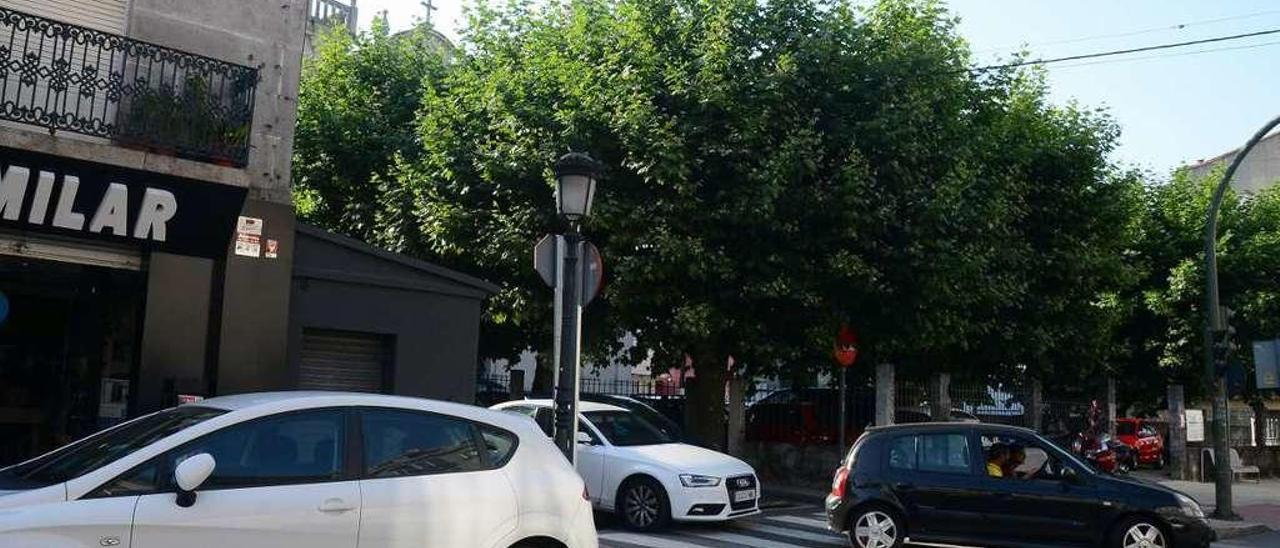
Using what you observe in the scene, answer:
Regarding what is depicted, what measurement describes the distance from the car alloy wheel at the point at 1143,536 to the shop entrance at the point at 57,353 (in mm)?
10232

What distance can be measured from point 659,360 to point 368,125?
7.42 m

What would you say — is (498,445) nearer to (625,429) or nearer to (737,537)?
(737,537)

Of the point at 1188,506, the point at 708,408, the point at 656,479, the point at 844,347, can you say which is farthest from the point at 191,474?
the point at 708,408

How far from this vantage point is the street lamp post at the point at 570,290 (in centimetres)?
1025

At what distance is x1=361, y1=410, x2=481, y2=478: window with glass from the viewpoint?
643 centimetres

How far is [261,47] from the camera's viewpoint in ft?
39.3

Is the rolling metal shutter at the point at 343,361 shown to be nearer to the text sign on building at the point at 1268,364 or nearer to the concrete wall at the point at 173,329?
the concrete wall at the point at 173,329

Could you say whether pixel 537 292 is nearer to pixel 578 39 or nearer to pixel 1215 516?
pixel 578 39

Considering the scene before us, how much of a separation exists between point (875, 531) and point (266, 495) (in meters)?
7.54

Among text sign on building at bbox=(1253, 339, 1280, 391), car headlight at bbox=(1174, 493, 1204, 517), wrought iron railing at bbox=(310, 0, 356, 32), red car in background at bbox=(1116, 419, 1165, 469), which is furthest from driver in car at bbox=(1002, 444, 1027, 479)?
wrought iron railing at bbox=(310, 0, 356, 32)

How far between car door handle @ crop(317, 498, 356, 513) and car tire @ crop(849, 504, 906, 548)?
7.11 metres

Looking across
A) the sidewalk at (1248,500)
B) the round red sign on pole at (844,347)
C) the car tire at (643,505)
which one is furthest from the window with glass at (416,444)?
the round red sign on pole at (844,347)

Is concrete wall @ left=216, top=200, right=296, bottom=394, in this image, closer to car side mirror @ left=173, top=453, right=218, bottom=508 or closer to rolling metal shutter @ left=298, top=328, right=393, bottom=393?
rolling metal shutter @ left=298, top=328, right=393, bottom=393

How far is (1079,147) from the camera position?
2233 cm
